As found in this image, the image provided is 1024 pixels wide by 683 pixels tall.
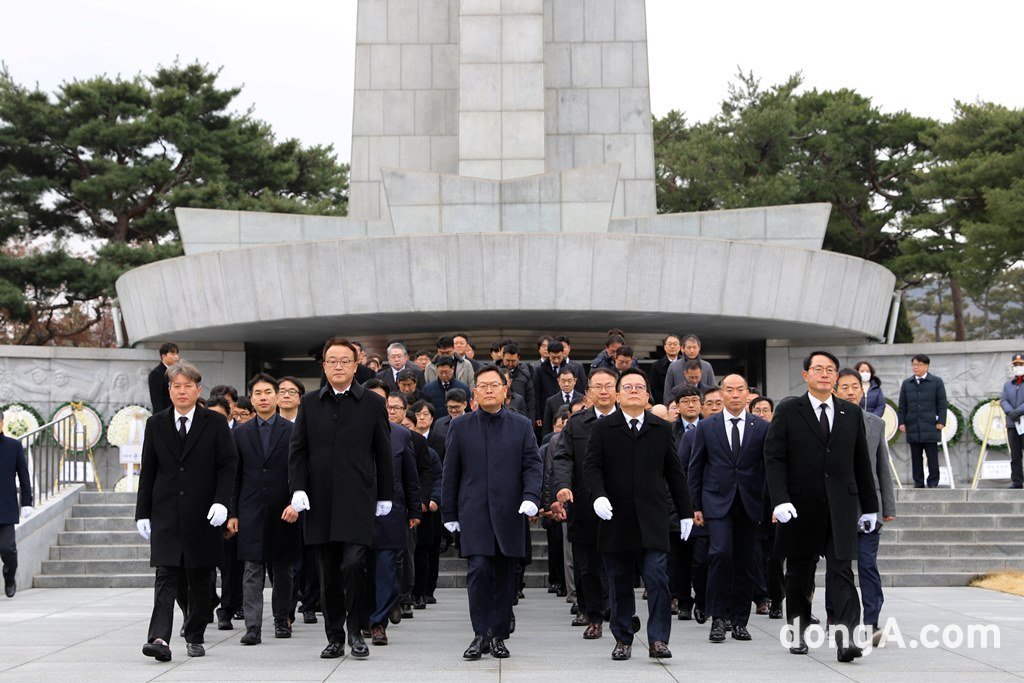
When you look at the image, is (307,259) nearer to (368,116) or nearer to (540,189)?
(540,189)

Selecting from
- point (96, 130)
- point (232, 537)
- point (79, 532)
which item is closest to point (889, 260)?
point (96, 130)

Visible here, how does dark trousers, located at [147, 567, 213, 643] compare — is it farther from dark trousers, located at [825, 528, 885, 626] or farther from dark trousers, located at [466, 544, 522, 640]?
dark trousers, located at [825, 528, 885, 626]

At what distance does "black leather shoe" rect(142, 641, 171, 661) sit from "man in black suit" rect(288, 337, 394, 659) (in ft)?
2.90

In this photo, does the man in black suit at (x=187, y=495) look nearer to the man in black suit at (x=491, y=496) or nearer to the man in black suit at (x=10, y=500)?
the man in black suit at (x=491, y=496)

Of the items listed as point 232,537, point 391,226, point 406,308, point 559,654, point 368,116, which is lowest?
point 559,654

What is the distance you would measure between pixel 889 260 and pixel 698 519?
2906 cm

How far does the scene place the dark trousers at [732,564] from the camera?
8.03m

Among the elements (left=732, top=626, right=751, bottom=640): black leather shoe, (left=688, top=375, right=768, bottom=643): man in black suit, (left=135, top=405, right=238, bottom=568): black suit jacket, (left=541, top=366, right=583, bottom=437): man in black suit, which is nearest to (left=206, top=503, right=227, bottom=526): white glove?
(left=135, top=405, right=238, bottom=568): black suit jacket

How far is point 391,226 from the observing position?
1939 cm

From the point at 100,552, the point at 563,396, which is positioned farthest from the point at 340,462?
the point at 100,552

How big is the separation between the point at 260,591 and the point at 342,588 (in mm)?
943

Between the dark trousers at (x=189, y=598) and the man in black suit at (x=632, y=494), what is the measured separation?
240cm

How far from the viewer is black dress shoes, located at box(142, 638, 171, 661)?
686 centimetres

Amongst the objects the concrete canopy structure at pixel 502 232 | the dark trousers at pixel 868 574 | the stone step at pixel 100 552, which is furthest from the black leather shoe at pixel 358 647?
the concrete canopy structure at pixel 502 232
